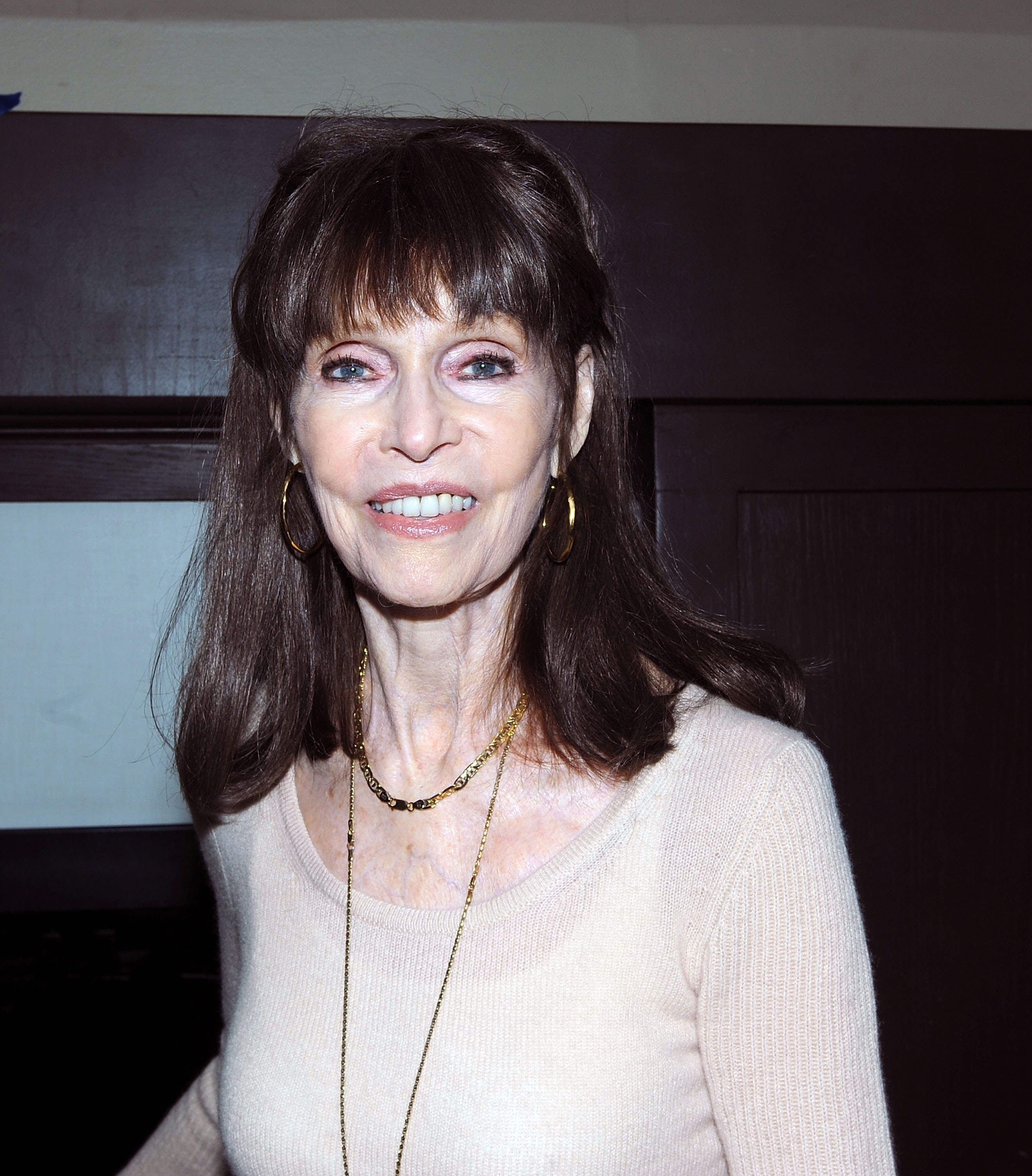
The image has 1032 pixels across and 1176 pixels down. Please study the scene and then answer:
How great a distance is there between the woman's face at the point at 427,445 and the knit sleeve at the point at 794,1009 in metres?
0.34

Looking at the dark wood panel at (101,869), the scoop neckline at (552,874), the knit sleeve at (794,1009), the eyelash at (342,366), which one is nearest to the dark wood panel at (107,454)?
the dark wood panel at (101,869)

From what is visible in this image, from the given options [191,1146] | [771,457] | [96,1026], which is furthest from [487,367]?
[96,1026]

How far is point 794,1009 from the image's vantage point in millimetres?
915

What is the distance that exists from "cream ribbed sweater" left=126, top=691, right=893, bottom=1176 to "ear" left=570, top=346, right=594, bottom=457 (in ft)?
0.96

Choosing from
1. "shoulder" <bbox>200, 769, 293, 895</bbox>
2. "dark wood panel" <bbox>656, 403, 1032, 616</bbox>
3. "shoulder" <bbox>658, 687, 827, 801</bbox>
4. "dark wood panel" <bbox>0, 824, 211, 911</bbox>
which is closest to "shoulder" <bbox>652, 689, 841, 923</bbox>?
"shoulder" <bbox>658, 687, 827, 801</bbox>

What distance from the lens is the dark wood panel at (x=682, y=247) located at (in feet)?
4.95

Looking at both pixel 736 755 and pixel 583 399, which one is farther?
pixel 583 399

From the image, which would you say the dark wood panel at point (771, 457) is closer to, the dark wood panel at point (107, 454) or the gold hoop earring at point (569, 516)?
the gold hoop earring at point (569, 516)

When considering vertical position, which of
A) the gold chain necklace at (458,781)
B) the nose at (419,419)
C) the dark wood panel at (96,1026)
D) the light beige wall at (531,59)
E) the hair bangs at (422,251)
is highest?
the light beige wall at (531,59)

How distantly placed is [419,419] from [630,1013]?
1.73 feet

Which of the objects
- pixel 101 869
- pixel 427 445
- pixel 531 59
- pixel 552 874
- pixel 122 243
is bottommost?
pixel 101 869

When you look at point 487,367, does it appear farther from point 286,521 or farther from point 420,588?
point 286,521

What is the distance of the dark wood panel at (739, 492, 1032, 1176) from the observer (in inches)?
62.9

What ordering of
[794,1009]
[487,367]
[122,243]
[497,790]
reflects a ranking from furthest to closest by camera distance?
[122,243]
[497,790]
[487,367]
[794,1009]
